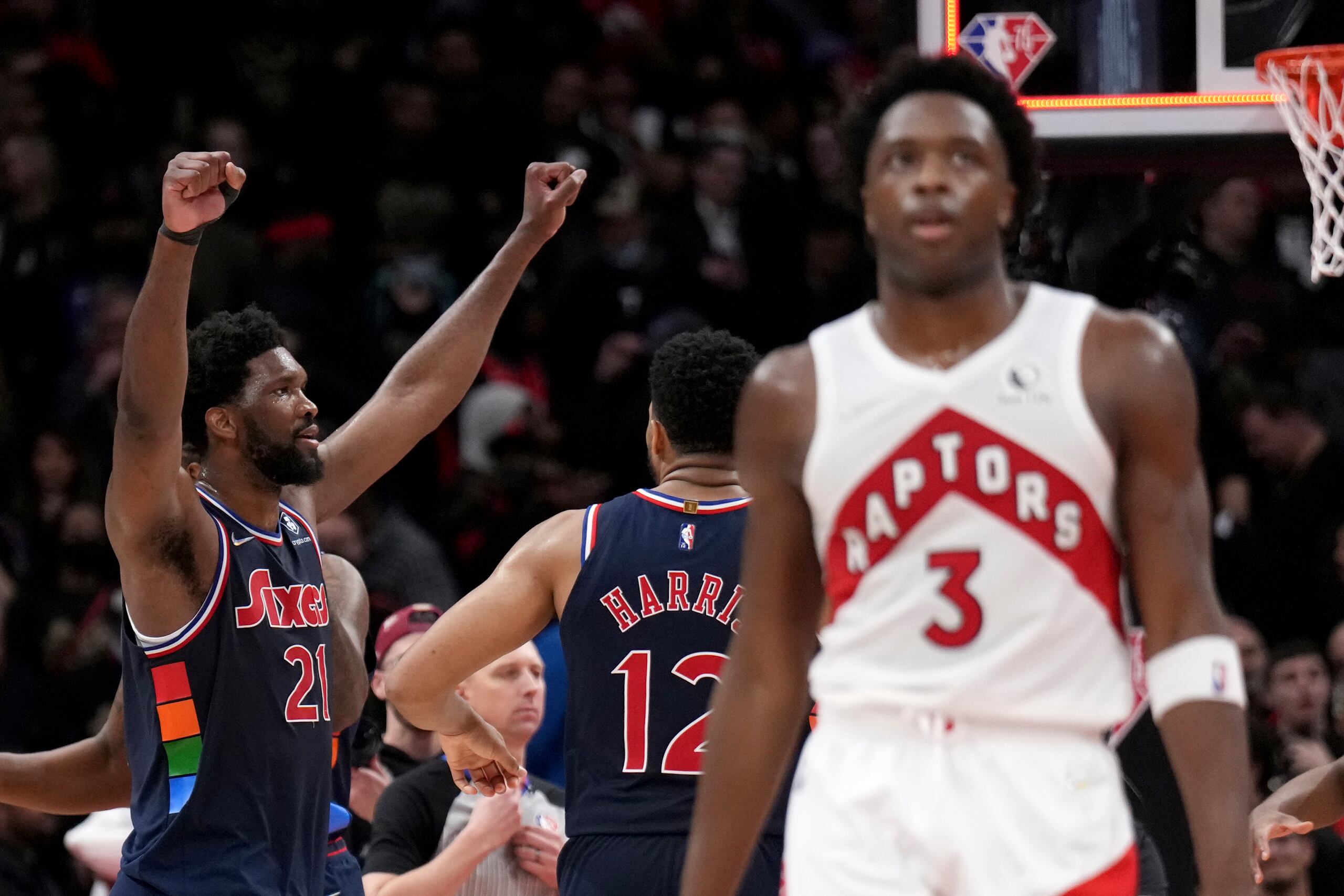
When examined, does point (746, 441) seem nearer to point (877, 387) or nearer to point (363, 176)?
point (877, 387)

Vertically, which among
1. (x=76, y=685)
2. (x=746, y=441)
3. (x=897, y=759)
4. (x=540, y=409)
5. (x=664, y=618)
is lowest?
(x=76, y=685)

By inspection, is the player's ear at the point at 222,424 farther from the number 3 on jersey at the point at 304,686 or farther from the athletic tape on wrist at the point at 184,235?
the athletic tape on wrist at the point at 184,235

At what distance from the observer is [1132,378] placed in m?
3.05

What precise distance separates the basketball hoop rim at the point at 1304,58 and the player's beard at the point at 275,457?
11.8 feet

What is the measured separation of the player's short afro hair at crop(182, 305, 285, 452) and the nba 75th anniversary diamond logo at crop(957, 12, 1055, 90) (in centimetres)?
289

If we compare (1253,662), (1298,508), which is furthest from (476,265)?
(1253,662)

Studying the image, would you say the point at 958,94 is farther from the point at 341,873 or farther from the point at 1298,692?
the point at 1298,692

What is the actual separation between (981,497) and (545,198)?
2758mm

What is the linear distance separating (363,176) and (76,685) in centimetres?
370

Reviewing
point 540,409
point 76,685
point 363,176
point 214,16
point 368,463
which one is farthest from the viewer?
point 214,16

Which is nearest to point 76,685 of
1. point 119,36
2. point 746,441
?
point 119,36

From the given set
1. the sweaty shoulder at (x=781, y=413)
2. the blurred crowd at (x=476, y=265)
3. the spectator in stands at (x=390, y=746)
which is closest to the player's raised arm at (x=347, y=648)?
the spectator in stands at (x=390, y=746)

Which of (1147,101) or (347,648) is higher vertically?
(1147,101)

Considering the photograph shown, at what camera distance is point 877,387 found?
315 centimetres
